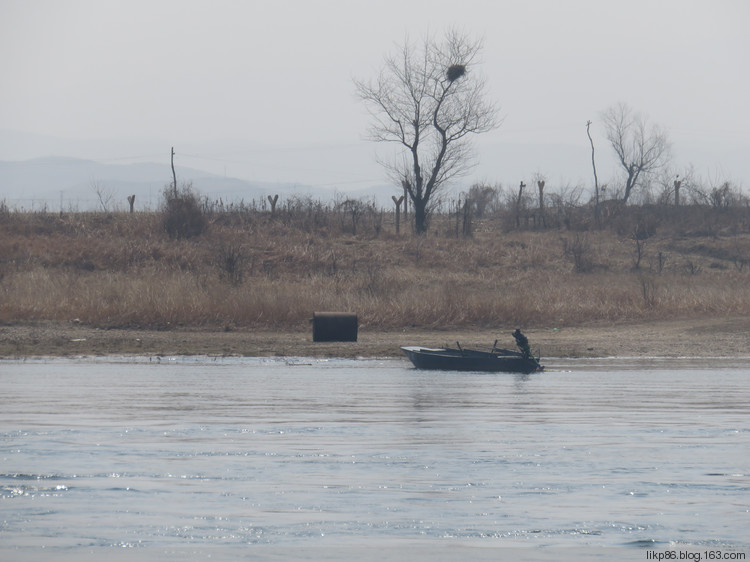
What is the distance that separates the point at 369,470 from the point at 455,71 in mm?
47018

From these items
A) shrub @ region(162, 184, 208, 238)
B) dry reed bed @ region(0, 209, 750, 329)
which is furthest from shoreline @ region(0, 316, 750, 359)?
shrub @ region(162, 184, 208, 238)

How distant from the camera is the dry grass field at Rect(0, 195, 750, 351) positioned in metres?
31.3

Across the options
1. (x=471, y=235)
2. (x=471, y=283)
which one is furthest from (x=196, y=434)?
(x=471, y=235)

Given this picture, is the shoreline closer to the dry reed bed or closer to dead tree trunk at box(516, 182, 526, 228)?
the dry reed bed

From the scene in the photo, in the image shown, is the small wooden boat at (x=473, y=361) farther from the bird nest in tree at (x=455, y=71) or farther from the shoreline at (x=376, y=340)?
the bird nest in tree at (x=455, y=71)

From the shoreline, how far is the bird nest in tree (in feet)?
92.3

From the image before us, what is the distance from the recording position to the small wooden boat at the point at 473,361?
23531mm

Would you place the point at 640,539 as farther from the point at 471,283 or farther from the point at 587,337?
the point at 471,283

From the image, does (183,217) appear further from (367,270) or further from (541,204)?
(541,204)

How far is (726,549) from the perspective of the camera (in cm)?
951

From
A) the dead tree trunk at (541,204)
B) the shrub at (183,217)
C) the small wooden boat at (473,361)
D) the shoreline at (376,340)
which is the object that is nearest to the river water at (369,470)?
the small wooden boat at (473,361)

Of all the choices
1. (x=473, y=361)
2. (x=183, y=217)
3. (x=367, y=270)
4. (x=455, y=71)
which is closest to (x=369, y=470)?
(x=473, y=361)

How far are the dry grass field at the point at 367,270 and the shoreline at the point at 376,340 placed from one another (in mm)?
465

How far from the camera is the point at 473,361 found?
23.9m
